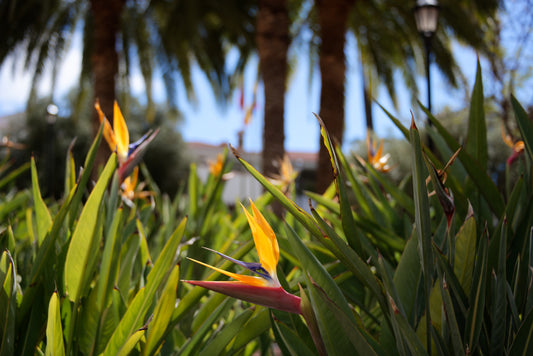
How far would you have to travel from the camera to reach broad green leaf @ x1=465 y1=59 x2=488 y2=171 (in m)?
1.04

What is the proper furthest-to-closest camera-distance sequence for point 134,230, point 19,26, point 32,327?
point 19,26
point 134,230
point 32,327

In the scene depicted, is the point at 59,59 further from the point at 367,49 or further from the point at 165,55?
the point at 367,49

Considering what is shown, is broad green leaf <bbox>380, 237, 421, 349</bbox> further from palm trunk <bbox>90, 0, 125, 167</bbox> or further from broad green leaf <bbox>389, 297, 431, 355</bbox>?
palm trunk <bbox>90, 0, 125, 167</bbox>

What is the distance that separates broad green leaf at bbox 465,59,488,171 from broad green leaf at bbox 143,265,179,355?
0.70 m

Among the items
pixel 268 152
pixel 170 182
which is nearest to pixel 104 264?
pixel 268 152

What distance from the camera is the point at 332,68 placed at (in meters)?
6.03

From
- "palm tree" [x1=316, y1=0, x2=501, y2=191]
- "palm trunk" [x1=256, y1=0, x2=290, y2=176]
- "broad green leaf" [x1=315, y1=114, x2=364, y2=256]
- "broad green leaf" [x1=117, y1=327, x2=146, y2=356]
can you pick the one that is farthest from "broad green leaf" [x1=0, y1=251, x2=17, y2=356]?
"palm trunk" [x1=256, y1=0, x2=290, y2=176]

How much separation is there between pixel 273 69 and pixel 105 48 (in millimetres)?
2786

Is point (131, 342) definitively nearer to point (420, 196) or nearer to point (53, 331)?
point (53, 331)

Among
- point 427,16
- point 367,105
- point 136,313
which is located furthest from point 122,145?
point 367,105

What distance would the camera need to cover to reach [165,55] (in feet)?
29.7

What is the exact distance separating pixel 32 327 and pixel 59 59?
9085 millimetres

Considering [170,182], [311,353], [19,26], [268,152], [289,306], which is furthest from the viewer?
[170,182]

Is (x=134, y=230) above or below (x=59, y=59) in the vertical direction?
below
